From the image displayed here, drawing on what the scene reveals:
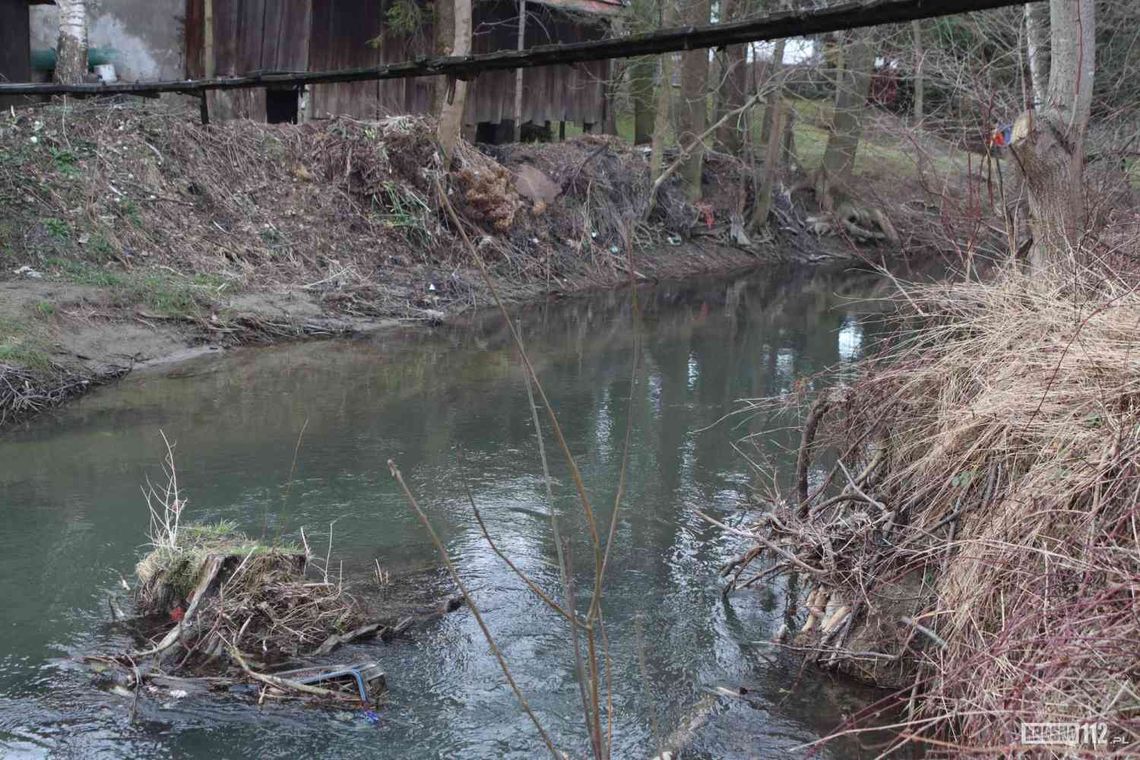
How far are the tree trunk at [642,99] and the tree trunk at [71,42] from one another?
11.5 metres

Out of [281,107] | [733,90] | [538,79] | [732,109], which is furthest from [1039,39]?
[281,107]

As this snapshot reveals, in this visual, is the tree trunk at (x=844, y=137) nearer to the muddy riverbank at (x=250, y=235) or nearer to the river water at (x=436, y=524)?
the muddy riverbank at (x=250, y=235)

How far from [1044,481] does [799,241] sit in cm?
1800

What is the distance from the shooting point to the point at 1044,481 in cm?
440

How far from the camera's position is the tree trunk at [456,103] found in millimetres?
14768

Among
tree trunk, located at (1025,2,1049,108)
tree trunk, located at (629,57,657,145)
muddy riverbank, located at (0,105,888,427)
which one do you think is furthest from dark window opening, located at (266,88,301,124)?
tree trunk, located at (1025,2,1049,108)

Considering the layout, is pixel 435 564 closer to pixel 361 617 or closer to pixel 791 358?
pixel 361 617

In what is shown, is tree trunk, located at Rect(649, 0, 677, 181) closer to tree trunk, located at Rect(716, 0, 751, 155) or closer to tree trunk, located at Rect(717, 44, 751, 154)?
tree trunk, located at Rect(716, 0, 751, 155)

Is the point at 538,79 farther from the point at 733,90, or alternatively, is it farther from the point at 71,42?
the point at 71,42

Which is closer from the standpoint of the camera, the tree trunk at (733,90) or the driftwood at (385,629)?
the driftwood at (385,629)

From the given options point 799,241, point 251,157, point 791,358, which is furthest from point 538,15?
point 791,358

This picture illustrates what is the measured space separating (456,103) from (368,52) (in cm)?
369

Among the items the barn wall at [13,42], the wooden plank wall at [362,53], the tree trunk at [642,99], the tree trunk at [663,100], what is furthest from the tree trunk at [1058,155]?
the tree trunk at [642,99]

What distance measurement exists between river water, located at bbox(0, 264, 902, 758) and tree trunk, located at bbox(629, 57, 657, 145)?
10.3 meters
